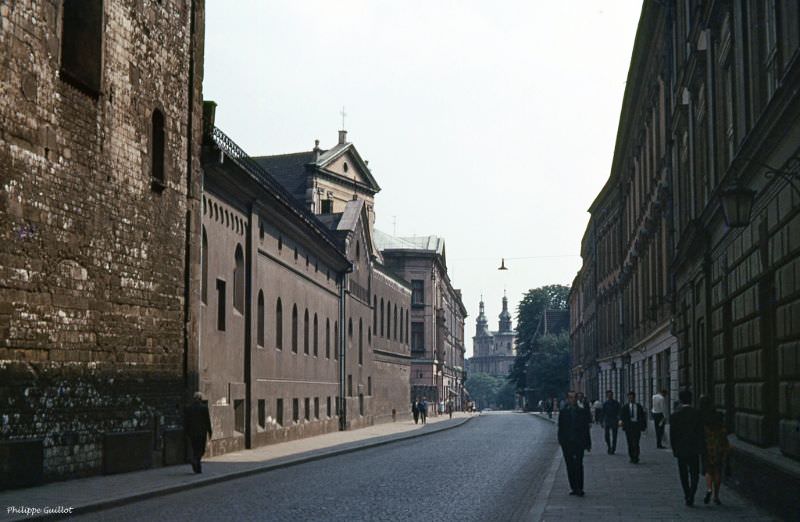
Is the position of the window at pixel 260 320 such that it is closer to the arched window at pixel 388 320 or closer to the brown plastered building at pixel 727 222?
the brown plastered building at pixel 727 222

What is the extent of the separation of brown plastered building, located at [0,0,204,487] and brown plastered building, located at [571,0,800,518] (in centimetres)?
1081

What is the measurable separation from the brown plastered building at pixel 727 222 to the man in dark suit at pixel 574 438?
7.61 ft

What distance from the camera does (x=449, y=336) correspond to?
386 ft

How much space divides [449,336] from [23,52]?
10092 centimetres

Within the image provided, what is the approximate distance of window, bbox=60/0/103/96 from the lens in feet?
68.1

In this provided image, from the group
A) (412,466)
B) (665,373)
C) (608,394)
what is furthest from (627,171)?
(412,466)

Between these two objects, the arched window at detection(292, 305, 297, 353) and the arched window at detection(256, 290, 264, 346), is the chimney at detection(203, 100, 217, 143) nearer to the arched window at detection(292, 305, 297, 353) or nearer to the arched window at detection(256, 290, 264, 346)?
the arched window at detection(256, 290, 264, 346)

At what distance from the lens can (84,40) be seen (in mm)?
20922

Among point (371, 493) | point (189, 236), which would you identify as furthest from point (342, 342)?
point (371, 493)

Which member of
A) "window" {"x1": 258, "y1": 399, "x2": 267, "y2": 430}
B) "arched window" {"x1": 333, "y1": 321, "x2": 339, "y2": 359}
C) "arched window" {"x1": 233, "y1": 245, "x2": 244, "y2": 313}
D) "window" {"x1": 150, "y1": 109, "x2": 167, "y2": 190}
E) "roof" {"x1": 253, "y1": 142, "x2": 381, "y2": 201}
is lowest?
"window" {"x1": 258, "y1": 399, "x2": 267, "y2": 430}

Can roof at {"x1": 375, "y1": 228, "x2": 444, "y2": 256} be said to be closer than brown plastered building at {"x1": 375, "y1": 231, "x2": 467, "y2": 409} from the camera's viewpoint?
No

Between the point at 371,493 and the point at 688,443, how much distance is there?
17.4 ft

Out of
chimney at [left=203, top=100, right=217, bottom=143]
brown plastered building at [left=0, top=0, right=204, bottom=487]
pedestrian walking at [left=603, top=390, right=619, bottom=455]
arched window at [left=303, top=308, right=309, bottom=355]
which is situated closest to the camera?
brown plastered building at [left=0, top=0, right=204, bottom=487]

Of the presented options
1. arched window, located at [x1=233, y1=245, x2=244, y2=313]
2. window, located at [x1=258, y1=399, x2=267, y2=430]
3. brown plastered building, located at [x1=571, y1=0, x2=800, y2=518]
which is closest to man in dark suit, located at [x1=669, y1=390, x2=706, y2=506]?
brown plastered building, located at [x1=571, y1=0, x2=800, y2=518]
